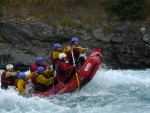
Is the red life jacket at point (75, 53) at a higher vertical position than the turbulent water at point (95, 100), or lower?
higher

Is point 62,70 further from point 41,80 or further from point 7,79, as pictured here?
point 7,79

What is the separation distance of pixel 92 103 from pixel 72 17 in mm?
7581

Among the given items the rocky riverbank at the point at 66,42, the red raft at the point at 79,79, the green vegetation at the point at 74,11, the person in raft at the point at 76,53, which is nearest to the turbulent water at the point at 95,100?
the red raft at the point at 79,79

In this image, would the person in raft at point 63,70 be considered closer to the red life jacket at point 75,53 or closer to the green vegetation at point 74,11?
the red life jacket at point 75,53

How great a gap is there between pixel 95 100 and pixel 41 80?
6.23 ft

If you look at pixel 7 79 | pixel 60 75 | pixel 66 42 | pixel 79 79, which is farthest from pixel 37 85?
pixel 66 42

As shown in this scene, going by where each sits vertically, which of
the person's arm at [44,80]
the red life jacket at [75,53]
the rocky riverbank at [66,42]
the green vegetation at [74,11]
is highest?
the red life jacket at [75,53]

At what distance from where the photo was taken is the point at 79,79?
15.4 meters

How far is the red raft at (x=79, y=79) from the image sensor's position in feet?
50.1

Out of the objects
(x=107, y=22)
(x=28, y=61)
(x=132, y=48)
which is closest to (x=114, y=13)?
(x=107, y=22)

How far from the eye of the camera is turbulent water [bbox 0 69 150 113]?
47.2 feet

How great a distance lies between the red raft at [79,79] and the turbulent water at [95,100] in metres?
0.20

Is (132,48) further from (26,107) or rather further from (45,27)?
(26,107)

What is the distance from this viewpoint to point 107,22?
21219 mm
